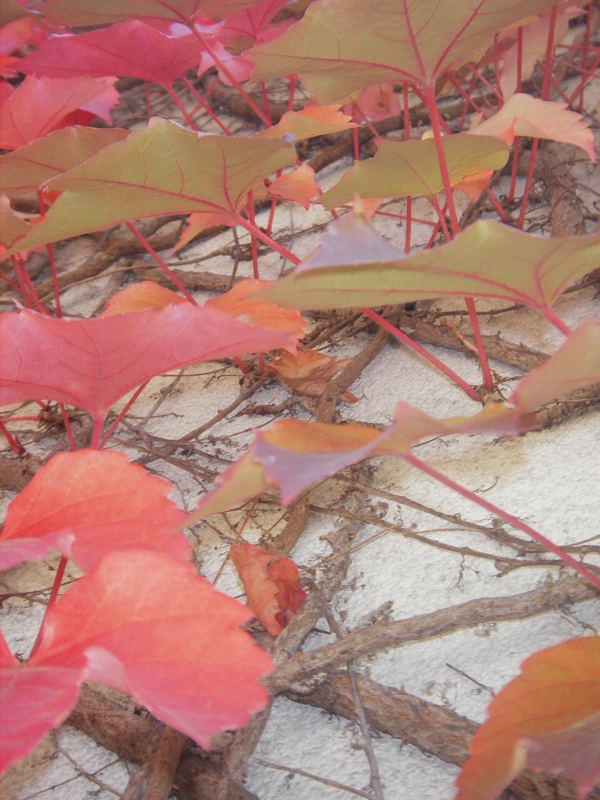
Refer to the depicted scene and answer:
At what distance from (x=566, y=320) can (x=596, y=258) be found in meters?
0.45

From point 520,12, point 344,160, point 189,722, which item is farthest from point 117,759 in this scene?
point 344,160

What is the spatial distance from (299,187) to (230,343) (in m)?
0.36

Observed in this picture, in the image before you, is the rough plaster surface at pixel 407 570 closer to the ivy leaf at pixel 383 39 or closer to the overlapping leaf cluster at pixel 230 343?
the overlapping leaf cluster at pixel 230 343

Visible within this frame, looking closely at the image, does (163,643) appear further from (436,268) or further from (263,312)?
(263,312)

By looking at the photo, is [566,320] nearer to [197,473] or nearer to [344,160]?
[197,473]

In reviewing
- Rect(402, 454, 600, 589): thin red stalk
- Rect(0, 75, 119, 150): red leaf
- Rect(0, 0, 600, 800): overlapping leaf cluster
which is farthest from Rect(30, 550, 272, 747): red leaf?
Rect(0, 75, 119, 150): red leaf

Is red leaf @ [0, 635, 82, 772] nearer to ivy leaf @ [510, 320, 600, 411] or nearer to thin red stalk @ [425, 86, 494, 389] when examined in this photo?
ivy leaf @ [510, 320, 600, 411]

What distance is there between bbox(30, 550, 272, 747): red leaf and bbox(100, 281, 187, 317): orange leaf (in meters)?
0.47

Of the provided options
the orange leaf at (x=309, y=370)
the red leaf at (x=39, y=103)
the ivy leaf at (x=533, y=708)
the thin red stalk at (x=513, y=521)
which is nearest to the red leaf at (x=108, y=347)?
the thin red stalk at (x=513, y=521)

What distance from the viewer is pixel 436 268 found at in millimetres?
413

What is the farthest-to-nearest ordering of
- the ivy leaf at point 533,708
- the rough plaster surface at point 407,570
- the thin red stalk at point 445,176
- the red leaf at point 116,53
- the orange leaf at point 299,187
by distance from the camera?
1. the red leaf at point 116,53
2. the orange leaf at point 299,187
3. the thin red stalk at point 445,176
4. the rough plaster surface at point 407,570
5. the ivy leaf at point 533,708

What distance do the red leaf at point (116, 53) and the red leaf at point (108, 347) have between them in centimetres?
54

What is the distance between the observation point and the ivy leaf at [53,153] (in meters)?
0.70

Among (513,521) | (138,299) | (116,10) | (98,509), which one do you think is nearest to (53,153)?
(138,299)
